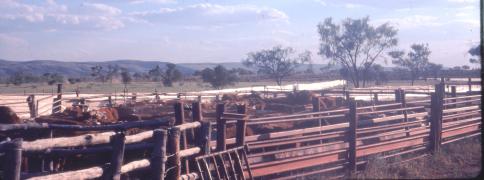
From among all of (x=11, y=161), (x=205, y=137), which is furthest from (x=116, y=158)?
(x=205, y=137)

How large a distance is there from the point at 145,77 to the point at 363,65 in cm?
4915

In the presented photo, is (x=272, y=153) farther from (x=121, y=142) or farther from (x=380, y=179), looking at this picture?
(x=121, y=142)

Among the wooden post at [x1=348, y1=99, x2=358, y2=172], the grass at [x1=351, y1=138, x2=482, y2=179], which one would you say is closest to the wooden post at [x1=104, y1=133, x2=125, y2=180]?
the grass at [x1=351, y1=138, x2=482, y2=179]

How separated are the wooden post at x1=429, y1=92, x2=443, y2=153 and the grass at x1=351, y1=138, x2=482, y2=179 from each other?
230 millimetres

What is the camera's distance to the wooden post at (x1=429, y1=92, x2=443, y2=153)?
1323 cm

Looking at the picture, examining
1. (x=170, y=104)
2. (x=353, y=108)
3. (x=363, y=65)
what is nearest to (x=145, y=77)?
(x=363, y=65)

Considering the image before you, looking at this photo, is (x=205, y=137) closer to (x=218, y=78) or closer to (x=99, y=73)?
(x=218, y=78)

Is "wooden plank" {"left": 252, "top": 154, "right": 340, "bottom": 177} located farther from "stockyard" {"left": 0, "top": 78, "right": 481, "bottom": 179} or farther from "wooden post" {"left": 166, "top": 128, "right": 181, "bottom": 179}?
"wooden post" {"left": 166, "top": 128, "right": 181, "bottom": 179}

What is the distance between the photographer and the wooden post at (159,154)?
6852 millimetres

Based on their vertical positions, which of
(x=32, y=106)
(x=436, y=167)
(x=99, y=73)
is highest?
(x=99, y=73)

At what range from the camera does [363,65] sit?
5378cm

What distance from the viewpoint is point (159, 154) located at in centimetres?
689

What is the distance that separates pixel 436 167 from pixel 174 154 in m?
6.60

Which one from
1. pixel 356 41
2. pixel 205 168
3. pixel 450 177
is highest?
pixel 356 41
